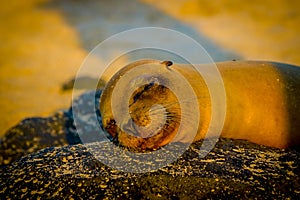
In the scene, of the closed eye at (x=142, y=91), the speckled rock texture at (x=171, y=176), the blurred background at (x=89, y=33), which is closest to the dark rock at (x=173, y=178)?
the speckled rock texture at (x=171, y=176)

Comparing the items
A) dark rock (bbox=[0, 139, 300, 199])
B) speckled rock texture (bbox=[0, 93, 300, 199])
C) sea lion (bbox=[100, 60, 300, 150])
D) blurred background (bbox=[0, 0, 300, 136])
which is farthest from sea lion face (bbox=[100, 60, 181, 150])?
blurred background (bbox=[0, 0, 300, 136])

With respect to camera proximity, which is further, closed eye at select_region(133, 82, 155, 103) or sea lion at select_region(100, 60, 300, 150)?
closed eye at select_region(133, 82, 155, 103)

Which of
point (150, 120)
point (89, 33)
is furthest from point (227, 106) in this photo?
point (89, 33)

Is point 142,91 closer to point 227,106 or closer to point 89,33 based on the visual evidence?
point 227,106

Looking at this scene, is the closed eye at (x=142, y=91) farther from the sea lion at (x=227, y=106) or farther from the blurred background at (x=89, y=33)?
the blurred background at (x=89, y=33)

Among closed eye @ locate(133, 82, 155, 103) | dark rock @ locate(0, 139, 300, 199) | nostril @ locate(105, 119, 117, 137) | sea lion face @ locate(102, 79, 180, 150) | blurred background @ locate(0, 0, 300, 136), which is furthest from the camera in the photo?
blurred background @ locate(0, 0, 300, 136)

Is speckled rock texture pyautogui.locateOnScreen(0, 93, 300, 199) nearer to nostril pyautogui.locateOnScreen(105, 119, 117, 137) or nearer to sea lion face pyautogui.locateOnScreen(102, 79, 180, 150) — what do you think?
sea lion face pyautogui.locateOnScreen(102, 79, 180, 150)

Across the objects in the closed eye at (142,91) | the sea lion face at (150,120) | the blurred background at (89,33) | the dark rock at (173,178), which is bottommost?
the dark rock at (173,178)
